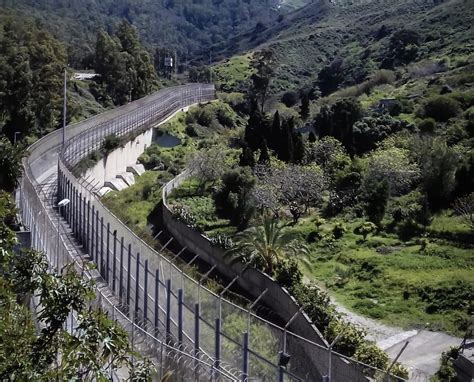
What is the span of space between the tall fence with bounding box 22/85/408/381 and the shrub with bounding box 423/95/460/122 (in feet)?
98.1

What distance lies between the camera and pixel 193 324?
15094 mm

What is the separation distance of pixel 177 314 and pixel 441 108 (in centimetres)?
3850

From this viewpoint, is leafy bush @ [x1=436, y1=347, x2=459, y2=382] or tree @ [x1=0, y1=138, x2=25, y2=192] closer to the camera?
leafy bush @ [x1=436, y1=347, x2=459, y2=382]

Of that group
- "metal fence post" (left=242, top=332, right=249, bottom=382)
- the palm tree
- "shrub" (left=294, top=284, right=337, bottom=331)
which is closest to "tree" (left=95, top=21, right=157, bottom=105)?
the palm tree

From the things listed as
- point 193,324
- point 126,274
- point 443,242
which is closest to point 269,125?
point 443,242

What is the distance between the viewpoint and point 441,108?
163ft

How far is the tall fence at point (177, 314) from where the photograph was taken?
12.9m

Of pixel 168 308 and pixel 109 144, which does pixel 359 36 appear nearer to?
pixel 109 144

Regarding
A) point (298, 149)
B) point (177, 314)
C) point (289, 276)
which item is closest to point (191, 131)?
point (298, 149)

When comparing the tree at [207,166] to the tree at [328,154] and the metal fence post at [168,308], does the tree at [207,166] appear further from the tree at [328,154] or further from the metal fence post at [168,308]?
the metal fence post at [168,308]

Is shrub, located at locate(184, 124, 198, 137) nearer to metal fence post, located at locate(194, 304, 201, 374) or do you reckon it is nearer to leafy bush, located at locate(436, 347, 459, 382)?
leafy bush, located at locate(436, 347, 459, 382)

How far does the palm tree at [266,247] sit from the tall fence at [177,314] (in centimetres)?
538

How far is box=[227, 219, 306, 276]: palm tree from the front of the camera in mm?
25250

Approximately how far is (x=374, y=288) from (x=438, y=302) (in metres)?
2.47
